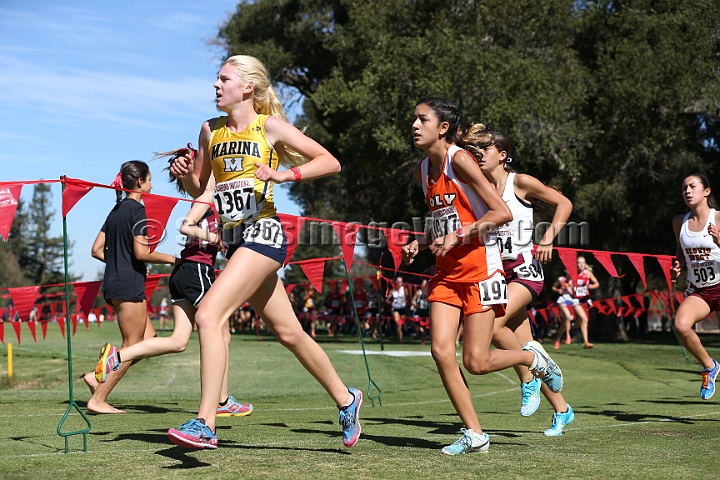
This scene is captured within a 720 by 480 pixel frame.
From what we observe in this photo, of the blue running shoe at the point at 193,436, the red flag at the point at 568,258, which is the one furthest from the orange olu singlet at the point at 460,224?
the red flag at the point at 568,258

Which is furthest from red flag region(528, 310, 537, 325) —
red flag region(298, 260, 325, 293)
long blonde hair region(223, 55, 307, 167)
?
Answer: long blonde hair region(223, 55, 307, 167)

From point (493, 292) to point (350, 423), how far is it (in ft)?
3.92

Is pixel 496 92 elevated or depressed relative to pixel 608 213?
elevated

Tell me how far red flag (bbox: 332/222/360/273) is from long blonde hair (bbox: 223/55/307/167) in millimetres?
4519

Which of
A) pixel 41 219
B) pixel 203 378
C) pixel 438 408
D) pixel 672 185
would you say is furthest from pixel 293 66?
pixel 41 219

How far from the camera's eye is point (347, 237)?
982cm

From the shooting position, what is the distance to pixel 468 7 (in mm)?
24672

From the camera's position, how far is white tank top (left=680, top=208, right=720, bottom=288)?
25.9 ft

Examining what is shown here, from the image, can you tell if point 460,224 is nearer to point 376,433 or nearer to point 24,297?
point 376,433

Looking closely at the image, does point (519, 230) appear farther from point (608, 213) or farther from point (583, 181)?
point (608, 213)

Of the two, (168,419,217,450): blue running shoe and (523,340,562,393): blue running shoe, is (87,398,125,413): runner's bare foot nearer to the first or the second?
(168,419,217,450): blue running shoe

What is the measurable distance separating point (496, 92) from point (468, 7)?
357 centimetres

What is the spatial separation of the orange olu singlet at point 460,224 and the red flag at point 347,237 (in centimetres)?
436

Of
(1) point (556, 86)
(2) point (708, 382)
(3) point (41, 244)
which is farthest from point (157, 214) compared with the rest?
(3) point (41, 244)
